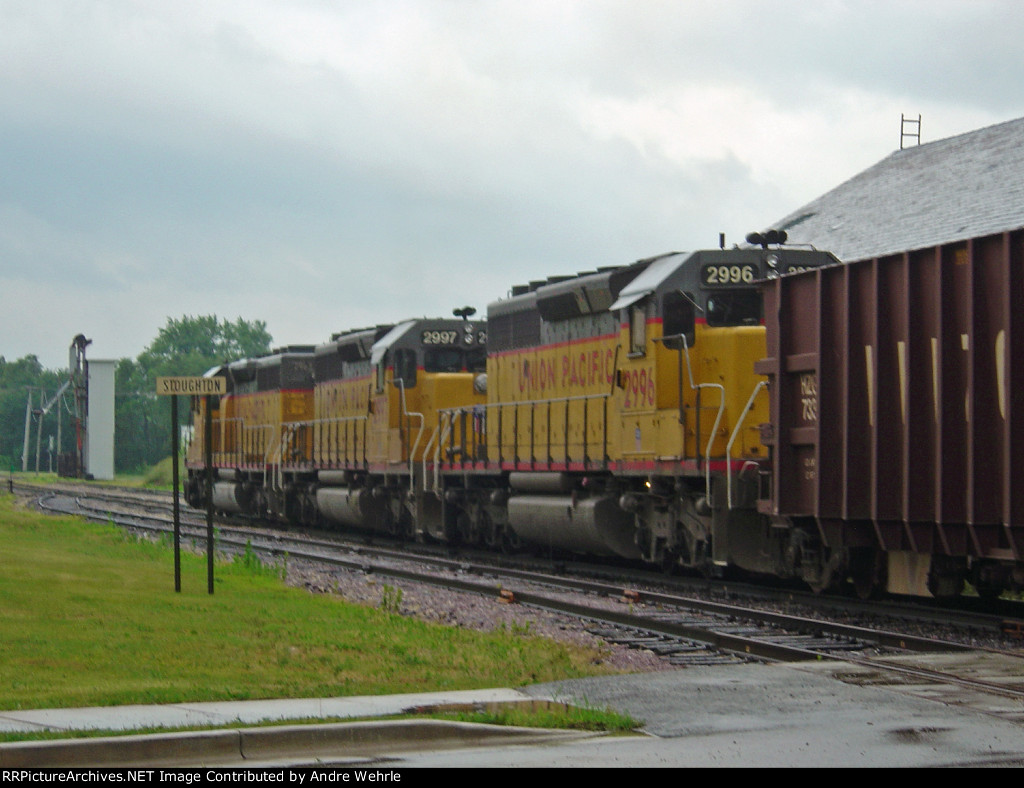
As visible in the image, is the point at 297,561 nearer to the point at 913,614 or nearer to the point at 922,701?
the point at 913,614

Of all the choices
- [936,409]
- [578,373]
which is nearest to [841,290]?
[936,409]

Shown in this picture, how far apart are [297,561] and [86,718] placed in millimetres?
14755

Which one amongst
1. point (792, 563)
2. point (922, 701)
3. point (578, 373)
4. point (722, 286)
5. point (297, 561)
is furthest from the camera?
point (297, 561)

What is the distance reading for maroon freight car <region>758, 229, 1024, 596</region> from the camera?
12.1 meters

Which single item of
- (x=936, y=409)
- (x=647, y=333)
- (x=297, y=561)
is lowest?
(x=297, y=561)

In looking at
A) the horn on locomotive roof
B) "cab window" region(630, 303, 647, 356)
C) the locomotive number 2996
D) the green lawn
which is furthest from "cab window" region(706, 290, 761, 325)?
the green lawn

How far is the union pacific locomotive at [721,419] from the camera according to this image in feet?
A: 41.2

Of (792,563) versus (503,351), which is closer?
(792,563)

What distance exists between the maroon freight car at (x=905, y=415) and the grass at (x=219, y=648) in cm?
361

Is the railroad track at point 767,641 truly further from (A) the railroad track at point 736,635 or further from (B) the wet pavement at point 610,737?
(B) the wet pavement at point 610,737

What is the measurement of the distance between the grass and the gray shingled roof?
65.1ft

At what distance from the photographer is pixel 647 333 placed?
721 inches

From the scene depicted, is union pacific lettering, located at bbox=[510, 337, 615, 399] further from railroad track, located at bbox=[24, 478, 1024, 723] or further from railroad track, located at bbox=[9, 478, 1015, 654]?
railroad track, located at bbox=[24, 478, 1024, 723]
